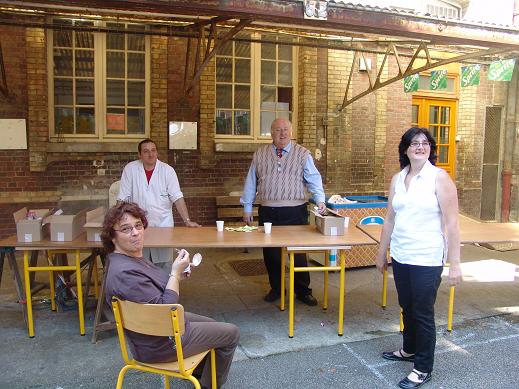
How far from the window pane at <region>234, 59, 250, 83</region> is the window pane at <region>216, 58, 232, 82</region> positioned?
0.35 feet

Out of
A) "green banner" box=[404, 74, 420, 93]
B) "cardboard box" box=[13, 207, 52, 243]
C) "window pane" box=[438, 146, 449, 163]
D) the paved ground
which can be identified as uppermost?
"green banner" box=[404, 74, 420, 93]

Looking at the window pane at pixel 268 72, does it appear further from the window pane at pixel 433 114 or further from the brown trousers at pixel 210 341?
the brown trousers at pixel 210 341

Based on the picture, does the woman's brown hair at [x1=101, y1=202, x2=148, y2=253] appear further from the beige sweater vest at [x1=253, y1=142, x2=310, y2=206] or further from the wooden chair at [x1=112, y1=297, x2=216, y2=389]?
the beige sweater vest at [x1=253, y1=142, x2=310, y2=206]

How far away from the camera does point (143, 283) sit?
2781mm

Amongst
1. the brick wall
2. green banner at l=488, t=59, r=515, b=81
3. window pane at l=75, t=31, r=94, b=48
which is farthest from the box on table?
window pane at l=75, t=31, r=94, b=48

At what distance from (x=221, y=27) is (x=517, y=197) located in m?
7.33

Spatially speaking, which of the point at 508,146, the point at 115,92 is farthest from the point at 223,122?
the point at 508,146

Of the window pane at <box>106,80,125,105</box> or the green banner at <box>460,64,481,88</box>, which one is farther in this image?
the window pane at <box>106,80,125,105</box>

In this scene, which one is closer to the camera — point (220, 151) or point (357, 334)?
point (357, 334)

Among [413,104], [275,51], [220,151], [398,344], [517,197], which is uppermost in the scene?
[275,51]

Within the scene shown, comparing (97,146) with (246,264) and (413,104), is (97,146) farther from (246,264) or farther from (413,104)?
(413,104)

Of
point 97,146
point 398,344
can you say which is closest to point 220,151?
point 97,146

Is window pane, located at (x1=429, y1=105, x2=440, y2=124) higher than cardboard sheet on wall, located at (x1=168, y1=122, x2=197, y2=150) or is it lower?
higher

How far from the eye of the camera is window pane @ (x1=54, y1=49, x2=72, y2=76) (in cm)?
729
